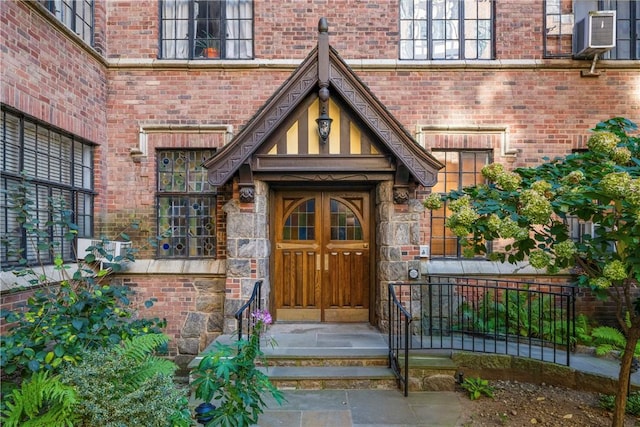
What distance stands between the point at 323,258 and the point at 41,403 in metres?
4.47

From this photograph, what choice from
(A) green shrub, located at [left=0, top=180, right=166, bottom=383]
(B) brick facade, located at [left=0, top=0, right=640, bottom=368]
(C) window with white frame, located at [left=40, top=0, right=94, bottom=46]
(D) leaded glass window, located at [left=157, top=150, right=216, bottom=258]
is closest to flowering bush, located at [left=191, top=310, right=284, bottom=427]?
(A) green shrub, located at [left=0, top=180, right=166, bottom=383]

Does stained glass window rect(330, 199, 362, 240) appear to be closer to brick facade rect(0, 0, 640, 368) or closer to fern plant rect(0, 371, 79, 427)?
brick facade rect(0, 0, 640, 368)

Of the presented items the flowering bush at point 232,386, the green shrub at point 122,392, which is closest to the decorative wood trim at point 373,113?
the flowering bush at point 232,386

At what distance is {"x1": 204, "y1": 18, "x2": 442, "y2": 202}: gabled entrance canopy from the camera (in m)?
5.92

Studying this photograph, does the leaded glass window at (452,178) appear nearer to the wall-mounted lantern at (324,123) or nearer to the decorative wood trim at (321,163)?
the decorative wood trim at (321,163)

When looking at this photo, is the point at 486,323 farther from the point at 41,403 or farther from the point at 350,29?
the point at 41,403

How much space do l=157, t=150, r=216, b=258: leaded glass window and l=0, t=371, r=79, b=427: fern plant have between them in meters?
3.78

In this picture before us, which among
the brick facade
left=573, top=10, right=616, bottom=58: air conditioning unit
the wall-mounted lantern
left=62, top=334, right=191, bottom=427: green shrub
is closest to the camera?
left=62, top=334, right=191, bottom=427: green shrub

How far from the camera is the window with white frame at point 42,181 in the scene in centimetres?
520

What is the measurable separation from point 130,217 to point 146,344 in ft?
12.3

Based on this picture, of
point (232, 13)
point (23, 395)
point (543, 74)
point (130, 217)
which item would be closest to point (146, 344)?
point (23, 395)

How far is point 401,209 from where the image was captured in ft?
21.5

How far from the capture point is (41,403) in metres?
3.65

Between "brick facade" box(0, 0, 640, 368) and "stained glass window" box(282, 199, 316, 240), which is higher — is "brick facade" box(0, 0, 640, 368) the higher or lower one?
the higher one
